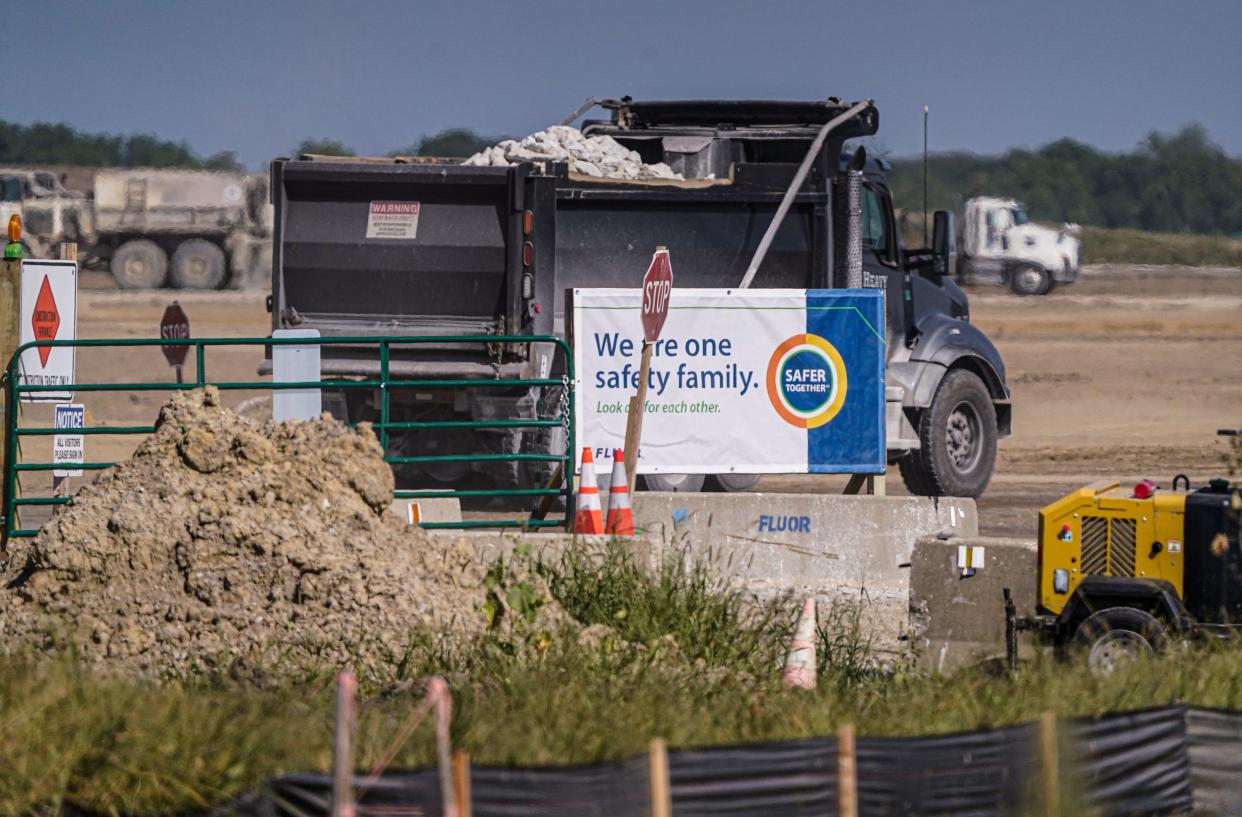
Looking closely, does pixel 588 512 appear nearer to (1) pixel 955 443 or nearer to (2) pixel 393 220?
(2) pixel 393 220

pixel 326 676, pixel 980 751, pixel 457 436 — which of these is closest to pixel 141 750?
pixel 326 676

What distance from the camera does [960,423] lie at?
16141 millimetres

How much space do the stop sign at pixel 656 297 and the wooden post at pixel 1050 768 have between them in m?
5.89

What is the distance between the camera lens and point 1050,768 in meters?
5.75

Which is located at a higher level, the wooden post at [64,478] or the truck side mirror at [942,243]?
the truck side mirror at [942,243]

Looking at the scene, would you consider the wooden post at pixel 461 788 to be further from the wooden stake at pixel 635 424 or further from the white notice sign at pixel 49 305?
the white notice sign at pixel 49 305

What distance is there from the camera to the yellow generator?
28.7ft

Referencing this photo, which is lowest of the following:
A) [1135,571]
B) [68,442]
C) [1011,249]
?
[1135,571]

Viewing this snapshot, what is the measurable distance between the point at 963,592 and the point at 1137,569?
1.42 metres

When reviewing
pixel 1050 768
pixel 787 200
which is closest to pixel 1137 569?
pixel 1050 768

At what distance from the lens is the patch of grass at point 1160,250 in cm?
4538

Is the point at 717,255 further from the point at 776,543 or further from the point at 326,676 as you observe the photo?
the point at 326,676

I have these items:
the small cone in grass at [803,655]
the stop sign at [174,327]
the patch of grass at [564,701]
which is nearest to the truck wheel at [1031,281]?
the stop sign at [174,327]

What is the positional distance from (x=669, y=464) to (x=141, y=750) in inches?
307
